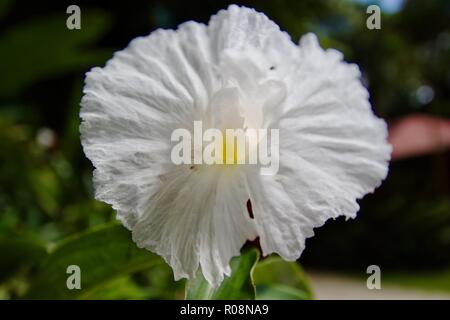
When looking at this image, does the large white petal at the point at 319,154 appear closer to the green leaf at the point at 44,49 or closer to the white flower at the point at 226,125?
the white flower at the point at 226,125

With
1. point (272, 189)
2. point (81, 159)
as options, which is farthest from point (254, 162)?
point (81, 159)

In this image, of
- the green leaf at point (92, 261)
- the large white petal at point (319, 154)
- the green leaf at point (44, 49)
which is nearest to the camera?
the large white petal at point (319, 154)

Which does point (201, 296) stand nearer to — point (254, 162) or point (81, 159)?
point (254, 162)

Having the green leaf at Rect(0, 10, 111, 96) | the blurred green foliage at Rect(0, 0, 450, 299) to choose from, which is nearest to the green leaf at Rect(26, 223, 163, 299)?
the blurred green foliage at Rect(0, 0, 450, 299)

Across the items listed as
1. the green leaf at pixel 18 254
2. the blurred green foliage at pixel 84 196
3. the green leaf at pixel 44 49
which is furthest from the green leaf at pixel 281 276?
the green leaf at pixel 44 49

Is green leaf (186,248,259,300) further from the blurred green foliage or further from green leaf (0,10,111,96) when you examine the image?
green leaf (0,10,111,96)
